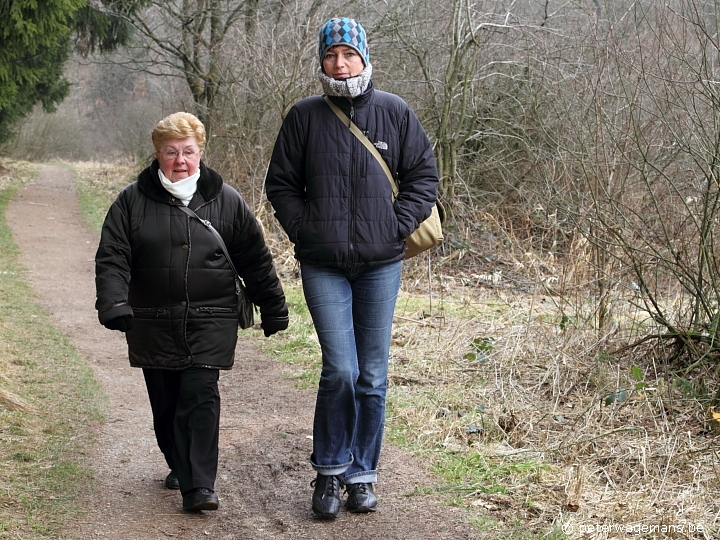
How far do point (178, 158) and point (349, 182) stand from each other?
0.85m

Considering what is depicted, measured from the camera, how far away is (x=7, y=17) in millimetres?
15312

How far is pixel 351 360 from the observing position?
3939mm

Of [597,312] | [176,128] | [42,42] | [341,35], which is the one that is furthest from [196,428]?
[42,42]

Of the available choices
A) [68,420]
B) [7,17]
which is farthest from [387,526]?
[7,17]

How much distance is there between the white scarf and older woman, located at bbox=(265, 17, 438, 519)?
1.27 feet

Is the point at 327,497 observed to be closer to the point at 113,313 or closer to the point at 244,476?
the point at 244,476

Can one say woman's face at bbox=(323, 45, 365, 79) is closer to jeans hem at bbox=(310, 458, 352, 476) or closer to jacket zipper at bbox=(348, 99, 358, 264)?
jacket zipper at bbox=(348, 99, 358, 264)

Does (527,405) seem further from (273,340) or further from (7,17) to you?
(7,17)

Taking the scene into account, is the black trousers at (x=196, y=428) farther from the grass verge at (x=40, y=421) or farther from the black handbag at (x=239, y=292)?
the grass verge at (x=40, y=421)

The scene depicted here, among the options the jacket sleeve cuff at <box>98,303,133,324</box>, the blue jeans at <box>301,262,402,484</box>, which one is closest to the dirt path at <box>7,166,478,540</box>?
the blue jeans at <box>301,262,402,484</box>

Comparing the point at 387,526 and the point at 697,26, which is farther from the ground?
the point at 697,26

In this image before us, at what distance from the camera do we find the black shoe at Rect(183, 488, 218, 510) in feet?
13.3

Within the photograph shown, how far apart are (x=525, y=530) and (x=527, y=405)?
197cm

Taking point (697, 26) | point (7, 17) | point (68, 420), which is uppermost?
point (7, 17)
